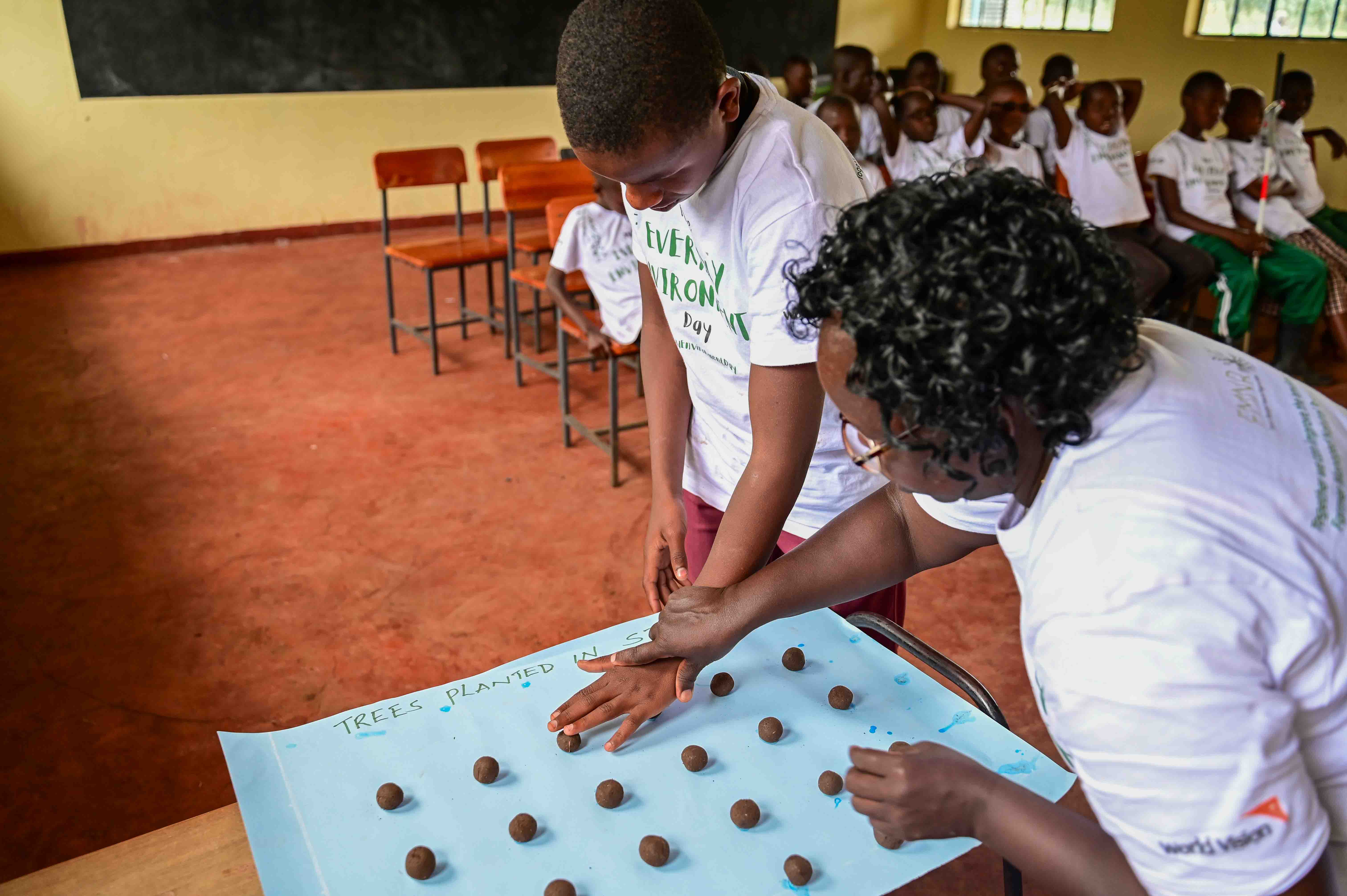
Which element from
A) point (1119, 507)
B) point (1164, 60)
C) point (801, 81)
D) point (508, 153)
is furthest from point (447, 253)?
point (1164, 60)

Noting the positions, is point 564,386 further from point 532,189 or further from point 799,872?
point 799,872

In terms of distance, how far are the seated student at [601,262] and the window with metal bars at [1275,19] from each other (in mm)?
5419

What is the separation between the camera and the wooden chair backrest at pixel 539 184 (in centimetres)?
463

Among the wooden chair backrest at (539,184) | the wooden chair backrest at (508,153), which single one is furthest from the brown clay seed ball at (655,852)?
the wooden chair backrest at (508,153)

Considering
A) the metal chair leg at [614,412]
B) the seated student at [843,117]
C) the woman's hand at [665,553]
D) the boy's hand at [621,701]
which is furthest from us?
the seated student at [843,117]

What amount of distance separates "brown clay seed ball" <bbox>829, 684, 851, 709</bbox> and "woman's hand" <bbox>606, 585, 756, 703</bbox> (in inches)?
6.0

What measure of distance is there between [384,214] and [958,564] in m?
3.54

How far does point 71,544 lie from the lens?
323 cm

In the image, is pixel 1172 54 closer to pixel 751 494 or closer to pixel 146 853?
pixel 751 494

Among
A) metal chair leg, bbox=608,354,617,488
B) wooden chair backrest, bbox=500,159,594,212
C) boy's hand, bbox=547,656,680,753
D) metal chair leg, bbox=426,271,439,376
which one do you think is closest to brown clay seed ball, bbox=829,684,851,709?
boy's hand, bbox=547,656,680,753

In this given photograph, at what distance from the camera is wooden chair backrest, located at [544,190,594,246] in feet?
13.6

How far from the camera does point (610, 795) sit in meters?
1.18

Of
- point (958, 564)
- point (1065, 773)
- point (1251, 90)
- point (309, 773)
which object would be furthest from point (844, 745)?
point (1251, 90)

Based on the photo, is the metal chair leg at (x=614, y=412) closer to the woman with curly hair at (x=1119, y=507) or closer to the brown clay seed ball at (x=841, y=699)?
the brown clay seed ball at (x=841, y=699)
